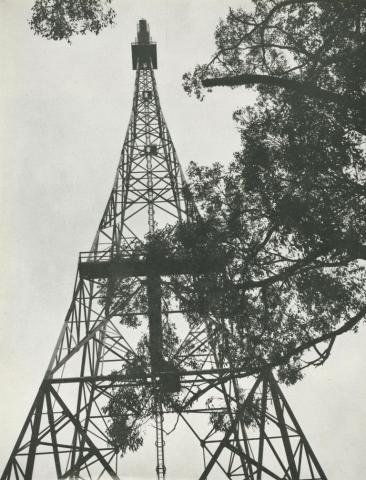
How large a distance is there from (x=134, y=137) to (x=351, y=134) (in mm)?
12600

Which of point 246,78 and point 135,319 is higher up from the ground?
point 246,78

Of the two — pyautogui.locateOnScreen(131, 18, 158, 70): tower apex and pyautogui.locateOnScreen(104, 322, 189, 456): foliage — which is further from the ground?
pyautogui.locateOnScreen(131, 18, 158, 70): tower apex

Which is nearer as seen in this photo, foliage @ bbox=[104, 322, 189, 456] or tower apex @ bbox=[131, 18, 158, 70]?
foliage @ bbox=[104, 322, 189, 456]

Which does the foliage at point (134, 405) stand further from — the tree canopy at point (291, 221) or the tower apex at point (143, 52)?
the tower apex at point (143, 52)

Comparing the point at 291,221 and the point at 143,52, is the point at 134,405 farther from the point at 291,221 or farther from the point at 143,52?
the point at 143,52

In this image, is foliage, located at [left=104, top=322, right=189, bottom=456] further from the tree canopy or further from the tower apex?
the tower apex

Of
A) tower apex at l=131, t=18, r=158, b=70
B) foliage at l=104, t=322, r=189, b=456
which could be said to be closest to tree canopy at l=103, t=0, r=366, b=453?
foliage at l=104, t=322, r=189, b=456

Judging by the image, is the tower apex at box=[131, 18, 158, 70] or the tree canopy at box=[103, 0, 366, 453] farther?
the tower apex at box=[131, 18, 158, 70]

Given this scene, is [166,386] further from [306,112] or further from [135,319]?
[306,112]

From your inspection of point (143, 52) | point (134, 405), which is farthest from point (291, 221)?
point (143, 52)

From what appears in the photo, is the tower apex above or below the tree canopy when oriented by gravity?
above

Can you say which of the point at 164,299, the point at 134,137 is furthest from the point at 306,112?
the point at 134,137

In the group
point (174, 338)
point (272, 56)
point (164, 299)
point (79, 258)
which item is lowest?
point (174, 338)

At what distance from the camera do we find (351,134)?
28.6 ft
